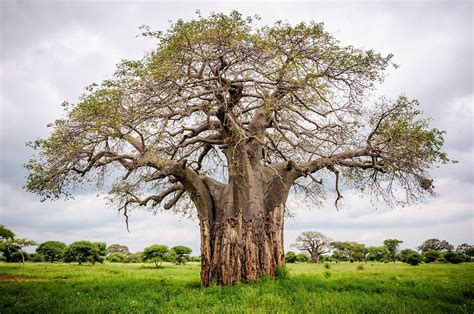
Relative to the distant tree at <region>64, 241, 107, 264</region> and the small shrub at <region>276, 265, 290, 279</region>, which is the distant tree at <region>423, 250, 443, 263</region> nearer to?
the small shrub at <region>276, 265, 290, 279</region>

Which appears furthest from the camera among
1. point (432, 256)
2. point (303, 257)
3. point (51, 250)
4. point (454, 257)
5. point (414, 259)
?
point (303, 257)

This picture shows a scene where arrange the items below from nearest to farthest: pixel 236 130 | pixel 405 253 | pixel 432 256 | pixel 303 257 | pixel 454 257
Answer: pixel 236 130 < pixel 454 257 < pixel 432 256 < pixel 405 253 < pixel 303 257

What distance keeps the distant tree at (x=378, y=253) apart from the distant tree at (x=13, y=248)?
44.2 metres

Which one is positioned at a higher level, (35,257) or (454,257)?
(35,257)

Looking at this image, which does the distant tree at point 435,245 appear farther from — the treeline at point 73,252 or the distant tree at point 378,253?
the treeline at point 73,252

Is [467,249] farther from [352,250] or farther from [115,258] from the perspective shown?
[115,258]

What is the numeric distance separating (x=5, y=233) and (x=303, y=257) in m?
39.7

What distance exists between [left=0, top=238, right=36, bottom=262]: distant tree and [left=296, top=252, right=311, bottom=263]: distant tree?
35564 mm

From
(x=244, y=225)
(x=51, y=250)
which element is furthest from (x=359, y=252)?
(x=244, y=225)

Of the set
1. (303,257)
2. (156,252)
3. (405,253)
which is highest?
(156,252)

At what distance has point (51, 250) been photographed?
42438 millimetres

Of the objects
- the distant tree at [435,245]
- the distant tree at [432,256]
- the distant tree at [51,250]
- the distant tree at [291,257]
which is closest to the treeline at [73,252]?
the distant tree at [51,250]

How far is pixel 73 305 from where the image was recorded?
9.39m

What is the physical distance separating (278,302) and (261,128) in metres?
7.52
